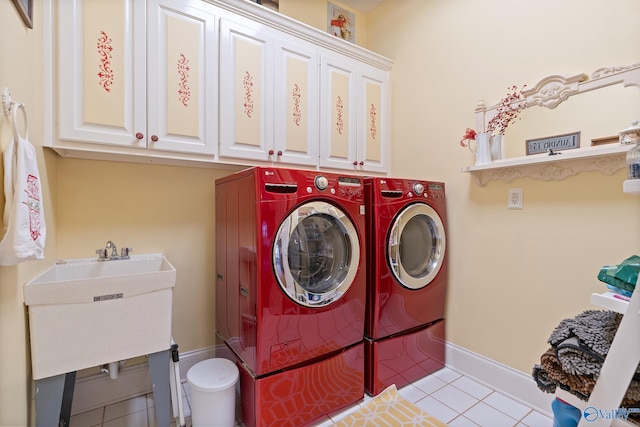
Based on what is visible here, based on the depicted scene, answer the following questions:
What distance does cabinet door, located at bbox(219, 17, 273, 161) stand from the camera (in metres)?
1.72

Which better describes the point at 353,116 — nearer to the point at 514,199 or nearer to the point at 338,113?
the point at 338,113

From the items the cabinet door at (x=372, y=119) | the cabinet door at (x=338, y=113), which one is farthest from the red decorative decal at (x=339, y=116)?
the cabinet door at (x=372, y=119)

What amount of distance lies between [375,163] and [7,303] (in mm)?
2207

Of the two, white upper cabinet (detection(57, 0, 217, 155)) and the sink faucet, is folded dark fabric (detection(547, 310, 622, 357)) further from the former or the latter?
the sink faucet

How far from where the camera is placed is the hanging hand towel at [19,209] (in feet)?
2.74

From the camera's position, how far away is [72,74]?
133cm

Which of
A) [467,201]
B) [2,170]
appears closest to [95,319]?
[2,170]

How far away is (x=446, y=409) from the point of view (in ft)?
5.45

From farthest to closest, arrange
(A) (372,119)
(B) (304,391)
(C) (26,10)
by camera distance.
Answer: (A) (372,119) → (B) (304,391) → (C) (26,10)

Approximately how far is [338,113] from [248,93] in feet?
2.30

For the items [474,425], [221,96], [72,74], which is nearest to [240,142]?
[221,96]

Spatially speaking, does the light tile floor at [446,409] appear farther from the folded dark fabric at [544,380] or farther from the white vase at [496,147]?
the white vase at [496,147]

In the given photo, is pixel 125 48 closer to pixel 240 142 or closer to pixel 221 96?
pixel 221 96

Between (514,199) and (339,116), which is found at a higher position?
(339,116)
